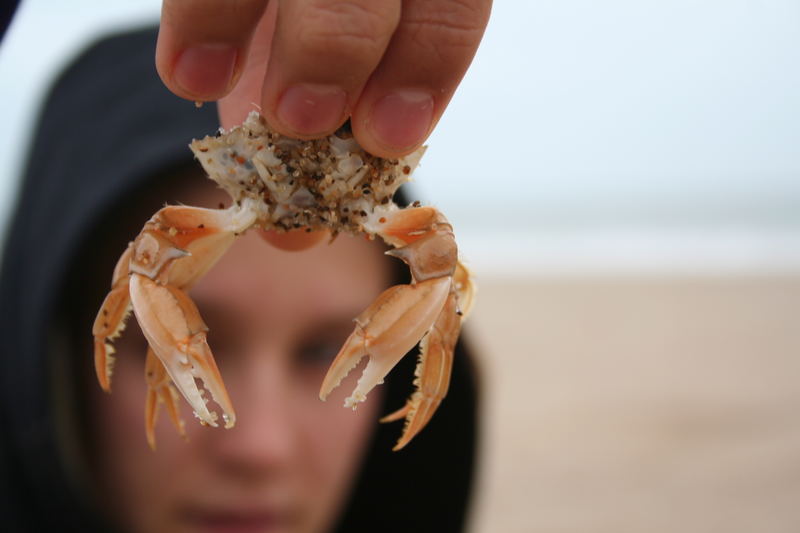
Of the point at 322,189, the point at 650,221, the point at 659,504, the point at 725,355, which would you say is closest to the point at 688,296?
the point at 725,355

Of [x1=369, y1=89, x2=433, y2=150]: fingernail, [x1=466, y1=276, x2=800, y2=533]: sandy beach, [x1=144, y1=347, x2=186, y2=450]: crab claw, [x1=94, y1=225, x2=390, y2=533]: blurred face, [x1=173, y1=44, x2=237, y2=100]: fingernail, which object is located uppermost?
[x1=173, y1=44, x2=237, y2=100]: fingernail

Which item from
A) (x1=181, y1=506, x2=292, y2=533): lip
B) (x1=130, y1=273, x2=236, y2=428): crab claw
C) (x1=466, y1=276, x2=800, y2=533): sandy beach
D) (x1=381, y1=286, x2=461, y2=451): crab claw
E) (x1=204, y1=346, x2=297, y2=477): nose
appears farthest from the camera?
(x1=466, y1=276, x2=800, y2=533): sandy beach

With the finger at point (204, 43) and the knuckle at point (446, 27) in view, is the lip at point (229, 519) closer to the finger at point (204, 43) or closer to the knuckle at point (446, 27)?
the finger at point (204, 43)

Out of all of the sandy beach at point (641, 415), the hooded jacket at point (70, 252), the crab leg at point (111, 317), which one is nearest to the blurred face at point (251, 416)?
the hooded jacket at point (70, 252)

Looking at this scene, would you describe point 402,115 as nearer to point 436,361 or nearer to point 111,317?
point 436,361

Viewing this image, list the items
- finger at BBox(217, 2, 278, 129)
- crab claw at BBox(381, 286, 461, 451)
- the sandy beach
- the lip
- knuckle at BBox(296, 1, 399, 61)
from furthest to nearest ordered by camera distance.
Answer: the sandy beach → the lip → finger at BBox(217, 2, 278, 129) → crab claw at BBox(381, 286, 461, 451) → knuckle at BBox(296, 1, 399, 61)

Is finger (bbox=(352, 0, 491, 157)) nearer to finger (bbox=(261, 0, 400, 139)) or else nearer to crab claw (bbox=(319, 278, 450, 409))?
finger (bbox=(261, 0, 400, 139))

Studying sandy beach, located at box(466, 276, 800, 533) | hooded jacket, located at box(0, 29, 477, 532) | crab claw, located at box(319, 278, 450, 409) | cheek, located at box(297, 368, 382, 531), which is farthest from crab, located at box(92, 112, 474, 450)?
sandy beach, located at box(466, 276, 800, 533)

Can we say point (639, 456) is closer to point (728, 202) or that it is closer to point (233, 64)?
point (233, 64)
